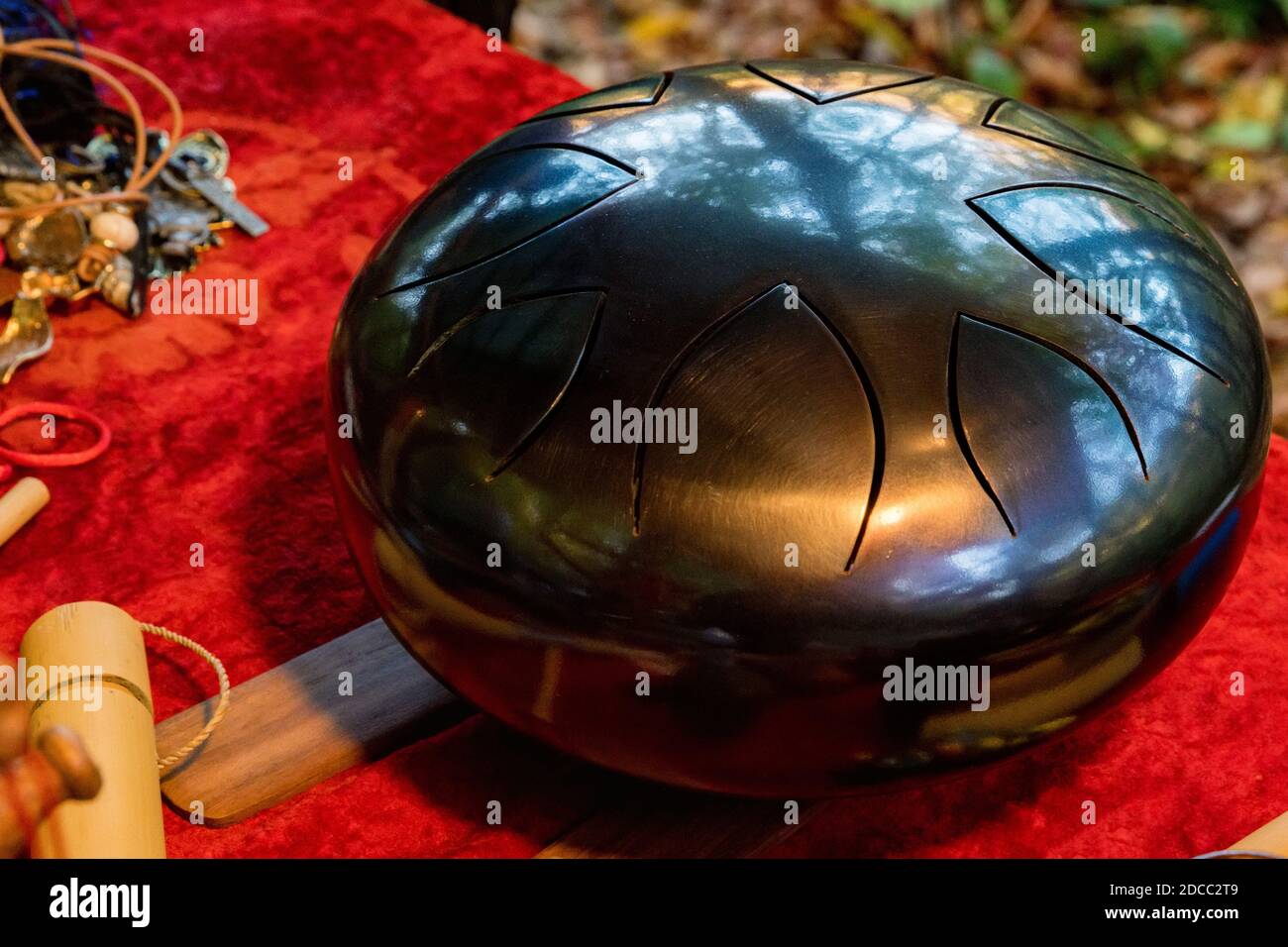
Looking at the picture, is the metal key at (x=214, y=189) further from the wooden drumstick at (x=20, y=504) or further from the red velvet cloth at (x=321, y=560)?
the wooden drumstick at (x=20, y=504)

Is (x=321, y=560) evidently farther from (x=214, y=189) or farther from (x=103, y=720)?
(x=214, y=189)

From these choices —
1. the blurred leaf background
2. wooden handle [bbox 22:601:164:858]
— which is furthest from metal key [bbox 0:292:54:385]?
the blurred leaf background

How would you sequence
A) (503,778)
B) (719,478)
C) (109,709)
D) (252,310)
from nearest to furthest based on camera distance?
(719,478) < (109,709) < (503,778) < (252,310)

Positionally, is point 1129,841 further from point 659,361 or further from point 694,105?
point 694,105

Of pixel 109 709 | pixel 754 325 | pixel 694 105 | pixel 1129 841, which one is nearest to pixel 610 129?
pixel 694 105

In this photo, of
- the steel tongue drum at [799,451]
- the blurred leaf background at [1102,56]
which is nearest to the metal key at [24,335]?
the steel tongue drum at [799,451]

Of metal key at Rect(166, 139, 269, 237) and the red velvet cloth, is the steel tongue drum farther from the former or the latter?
metal key at Rect(166, 139, 269, 237)
